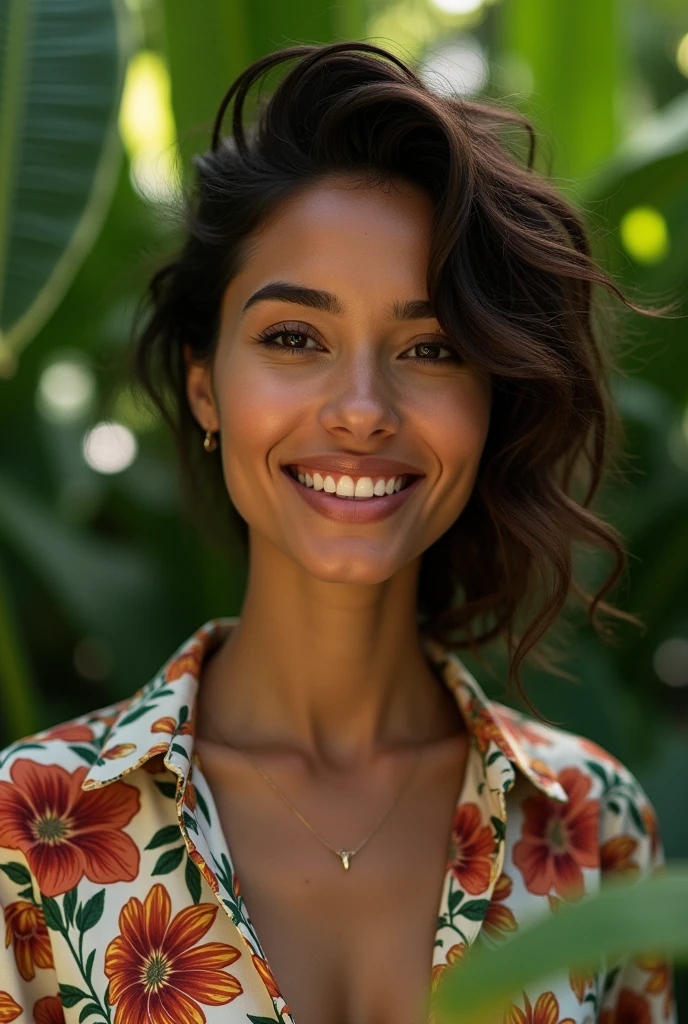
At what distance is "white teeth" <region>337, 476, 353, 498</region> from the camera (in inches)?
51.2

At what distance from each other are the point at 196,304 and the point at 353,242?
341 mm

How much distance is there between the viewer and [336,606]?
1.46 meters

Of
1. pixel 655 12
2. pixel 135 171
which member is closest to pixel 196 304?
pixel 135 171

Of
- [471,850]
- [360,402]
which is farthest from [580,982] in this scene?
[360,402]

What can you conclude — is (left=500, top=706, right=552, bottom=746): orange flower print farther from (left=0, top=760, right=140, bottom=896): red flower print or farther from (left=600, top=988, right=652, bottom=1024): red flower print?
(left=0, top=760, right=140, bottom=896): red flower print

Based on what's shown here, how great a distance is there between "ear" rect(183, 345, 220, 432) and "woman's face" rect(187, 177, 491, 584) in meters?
0.14

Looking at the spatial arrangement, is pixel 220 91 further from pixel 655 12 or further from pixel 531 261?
pixel 655 12

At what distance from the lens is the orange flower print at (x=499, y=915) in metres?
1.37

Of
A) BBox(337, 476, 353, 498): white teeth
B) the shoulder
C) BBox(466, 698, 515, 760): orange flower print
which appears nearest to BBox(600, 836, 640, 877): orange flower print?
the shoulder

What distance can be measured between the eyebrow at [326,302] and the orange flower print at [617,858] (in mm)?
709

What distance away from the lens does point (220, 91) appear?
6.87 ft

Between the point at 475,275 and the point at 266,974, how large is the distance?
0.75m

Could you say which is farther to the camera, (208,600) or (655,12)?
(655,12)

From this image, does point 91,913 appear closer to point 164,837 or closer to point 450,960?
point 164,837
